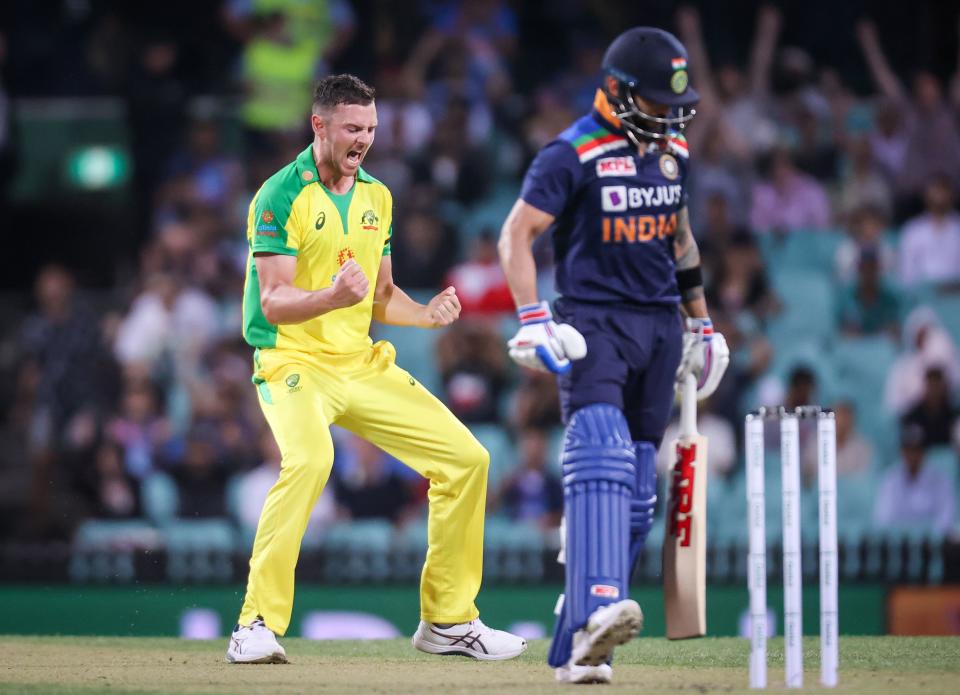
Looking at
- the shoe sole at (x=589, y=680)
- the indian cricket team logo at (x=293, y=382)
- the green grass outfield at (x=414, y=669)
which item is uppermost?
the indian cricket team logo at (x=293, y=382)

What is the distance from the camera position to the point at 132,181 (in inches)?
523

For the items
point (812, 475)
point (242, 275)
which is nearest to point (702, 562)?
point (812, 475)

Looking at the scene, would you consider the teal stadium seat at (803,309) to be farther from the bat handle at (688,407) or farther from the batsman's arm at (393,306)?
the bat handle at (688,407)

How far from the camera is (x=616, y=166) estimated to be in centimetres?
532

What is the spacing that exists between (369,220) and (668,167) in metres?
1.33

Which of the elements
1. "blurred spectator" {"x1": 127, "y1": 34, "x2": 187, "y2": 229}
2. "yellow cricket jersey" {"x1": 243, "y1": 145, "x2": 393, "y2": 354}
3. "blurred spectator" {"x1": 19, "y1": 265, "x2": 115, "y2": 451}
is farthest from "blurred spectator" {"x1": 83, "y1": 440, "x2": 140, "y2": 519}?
"yellow cricket jersey" {"x1": 243, "y1": 145, "x2": 393, "y2": 354}

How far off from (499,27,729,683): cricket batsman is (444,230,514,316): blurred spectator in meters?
6.10

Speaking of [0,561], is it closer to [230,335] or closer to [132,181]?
[230,335]

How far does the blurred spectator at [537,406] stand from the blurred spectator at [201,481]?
2028 mm

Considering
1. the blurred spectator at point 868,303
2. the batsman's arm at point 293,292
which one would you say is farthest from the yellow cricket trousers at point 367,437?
the blurred spectator at point 868,303

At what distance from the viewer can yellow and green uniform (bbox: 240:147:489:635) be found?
19.4 ft

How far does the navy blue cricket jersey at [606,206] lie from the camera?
17.3 feet

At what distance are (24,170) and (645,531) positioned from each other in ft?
31.5

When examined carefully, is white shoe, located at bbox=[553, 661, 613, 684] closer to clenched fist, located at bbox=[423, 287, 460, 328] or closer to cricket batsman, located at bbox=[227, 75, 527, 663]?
cricket batsman, located at bbox=[227, 75, 527, 663]
